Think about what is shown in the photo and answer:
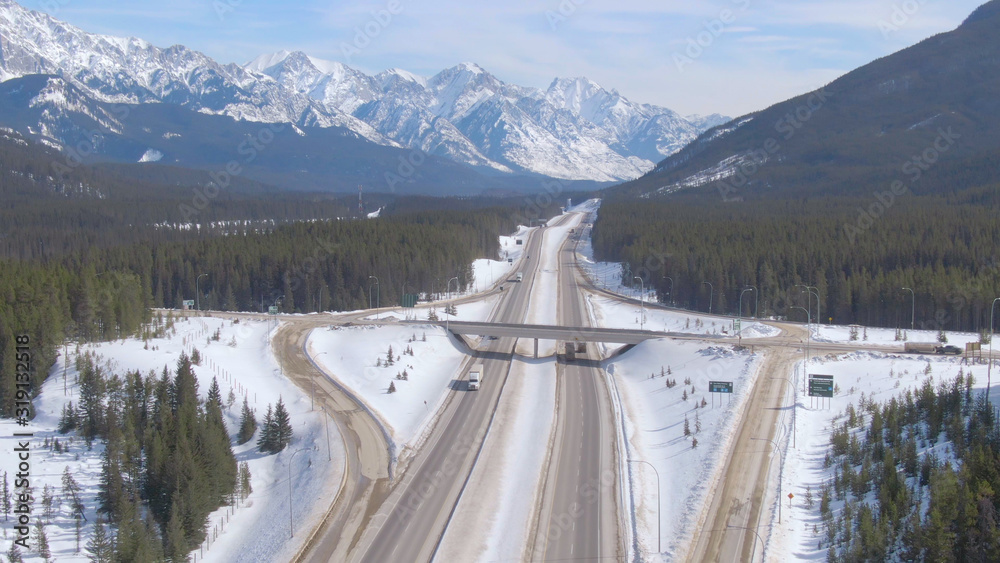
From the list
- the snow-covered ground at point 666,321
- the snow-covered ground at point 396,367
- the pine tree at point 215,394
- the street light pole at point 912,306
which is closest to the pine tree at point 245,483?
the pine tree at point 215,394

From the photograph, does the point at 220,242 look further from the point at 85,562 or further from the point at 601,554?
the point at 601,554

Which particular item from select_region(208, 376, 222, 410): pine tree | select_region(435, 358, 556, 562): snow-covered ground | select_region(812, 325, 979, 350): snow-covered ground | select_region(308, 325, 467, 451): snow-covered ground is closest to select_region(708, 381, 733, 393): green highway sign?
select_region(435, 358, 556, 562): snow-covered ground

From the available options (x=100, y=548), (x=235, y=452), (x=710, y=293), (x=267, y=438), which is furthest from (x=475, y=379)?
(x=710, y=293)

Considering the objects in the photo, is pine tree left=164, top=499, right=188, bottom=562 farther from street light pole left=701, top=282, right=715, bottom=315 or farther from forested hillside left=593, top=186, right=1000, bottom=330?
forested hillside left=593, top=186, right=1000, bottom=330

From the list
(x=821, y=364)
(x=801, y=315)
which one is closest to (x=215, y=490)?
(x=821, y=364)

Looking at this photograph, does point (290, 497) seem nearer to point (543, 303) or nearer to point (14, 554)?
point (14, 554)
